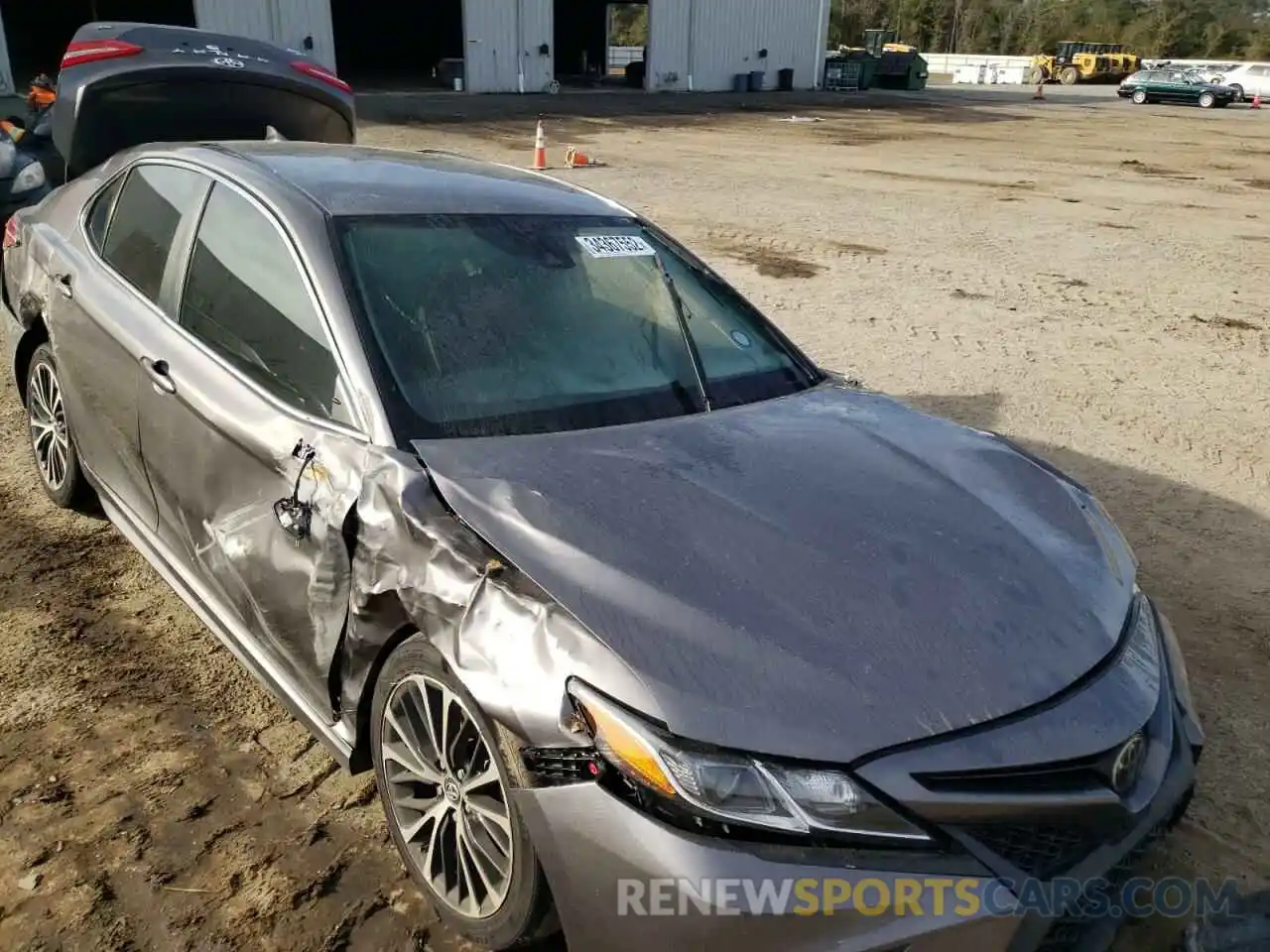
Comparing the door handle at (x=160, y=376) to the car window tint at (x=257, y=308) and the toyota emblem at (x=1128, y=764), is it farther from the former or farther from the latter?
the toyota emblem at (x=1128, y=764)

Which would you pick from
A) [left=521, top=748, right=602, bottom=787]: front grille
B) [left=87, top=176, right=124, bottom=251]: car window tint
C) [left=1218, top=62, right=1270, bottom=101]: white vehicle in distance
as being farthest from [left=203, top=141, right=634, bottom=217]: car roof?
[left=1218, top=62, right=1270, bottom=101]: white vehicle in distance

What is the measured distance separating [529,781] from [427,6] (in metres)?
46.5

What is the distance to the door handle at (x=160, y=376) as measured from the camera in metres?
3.07

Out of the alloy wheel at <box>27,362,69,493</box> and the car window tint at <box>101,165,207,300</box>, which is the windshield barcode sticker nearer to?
the car window tint at <box>101,165,207,300</box>

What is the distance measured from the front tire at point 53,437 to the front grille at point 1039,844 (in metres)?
3.64

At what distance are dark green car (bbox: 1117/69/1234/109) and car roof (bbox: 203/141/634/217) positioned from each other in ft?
144

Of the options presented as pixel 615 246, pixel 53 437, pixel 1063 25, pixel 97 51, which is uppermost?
pixel 1063 25

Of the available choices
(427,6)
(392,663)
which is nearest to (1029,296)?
(392,663)

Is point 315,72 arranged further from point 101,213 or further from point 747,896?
point 747,896

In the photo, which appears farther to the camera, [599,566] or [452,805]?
[452,805]

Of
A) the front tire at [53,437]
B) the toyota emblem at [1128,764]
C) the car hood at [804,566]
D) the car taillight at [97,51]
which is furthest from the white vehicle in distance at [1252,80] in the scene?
the toyota emblem at [1128,764]

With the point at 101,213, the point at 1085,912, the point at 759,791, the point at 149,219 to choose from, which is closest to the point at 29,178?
the point at 101,213

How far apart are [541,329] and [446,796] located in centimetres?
132

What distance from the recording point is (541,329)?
294cm
